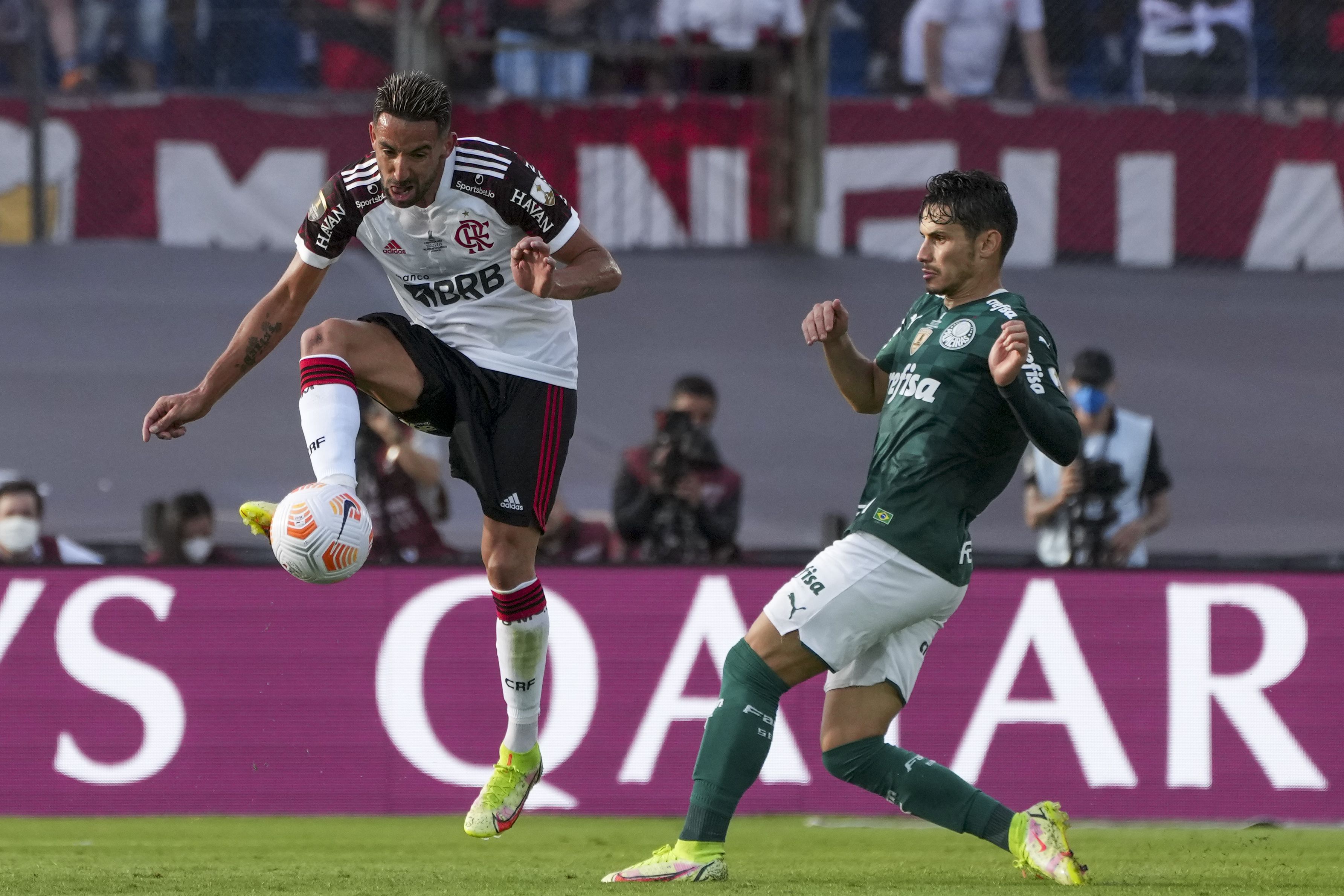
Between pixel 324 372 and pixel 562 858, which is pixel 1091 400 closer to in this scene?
pixel 562 858

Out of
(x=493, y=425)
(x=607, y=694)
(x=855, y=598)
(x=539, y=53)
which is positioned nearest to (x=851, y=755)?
(x=855, y=598)

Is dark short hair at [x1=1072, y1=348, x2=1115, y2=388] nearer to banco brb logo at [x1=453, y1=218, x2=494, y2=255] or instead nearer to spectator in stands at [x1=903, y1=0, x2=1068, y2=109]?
spectator in stands at [x1=903, y1=0, x2=1068, y2=109]

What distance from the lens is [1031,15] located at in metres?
12.5

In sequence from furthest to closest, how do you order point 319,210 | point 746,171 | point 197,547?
point 746,171
point 197,547
point 319,210

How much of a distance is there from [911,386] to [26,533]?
5.08 meters

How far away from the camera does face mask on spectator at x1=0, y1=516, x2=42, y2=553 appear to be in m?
8.65

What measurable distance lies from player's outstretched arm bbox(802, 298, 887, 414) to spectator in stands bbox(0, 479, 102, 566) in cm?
A: 444

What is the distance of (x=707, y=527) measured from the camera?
28.9 feet

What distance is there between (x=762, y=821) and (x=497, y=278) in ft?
10.9

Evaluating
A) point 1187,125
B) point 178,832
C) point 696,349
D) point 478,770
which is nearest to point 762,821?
point 478,770

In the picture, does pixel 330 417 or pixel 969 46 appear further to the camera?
pixel 969 46

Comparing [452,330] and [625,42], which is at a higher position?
[625,42]

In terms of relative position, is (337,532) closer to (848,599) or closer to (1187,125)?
(848,599)

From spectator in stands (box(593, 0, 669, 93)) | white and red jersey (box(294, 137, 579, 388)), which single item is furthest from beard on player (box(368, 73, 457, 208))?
spectator in stands (box(593, 0, 669, 93))
